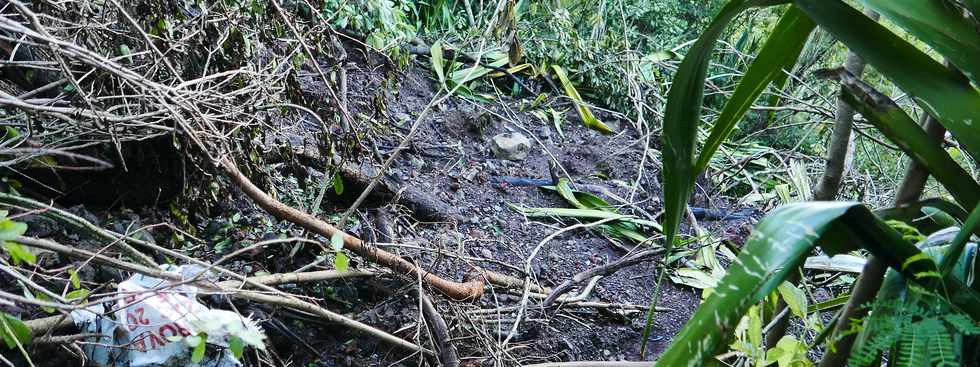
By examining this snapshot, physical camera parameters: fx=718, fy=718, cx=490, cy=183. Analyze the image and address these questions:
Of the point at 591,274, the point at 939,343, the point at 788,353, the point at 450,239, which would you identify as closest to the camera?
the point at 939,343

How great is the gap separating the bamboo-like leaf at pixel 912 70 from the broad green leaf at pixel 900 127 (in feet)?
0.07

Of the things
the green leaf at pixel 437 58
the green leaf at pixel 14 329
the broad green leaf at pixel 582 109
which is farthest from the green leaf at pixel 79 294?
the broad green leaf at pixel 582 109

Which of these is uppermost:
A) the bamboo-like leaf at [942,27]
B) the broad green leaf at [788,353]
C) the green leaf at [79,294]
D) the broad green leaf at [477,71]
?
the bamboo-like leaf at [942,27]

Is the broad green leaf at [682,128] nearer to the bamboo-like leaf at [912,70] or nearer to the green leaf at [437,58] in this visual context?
the bamboo-like leaf at [912,70]

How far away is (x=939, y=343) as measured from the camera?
537 millimetres

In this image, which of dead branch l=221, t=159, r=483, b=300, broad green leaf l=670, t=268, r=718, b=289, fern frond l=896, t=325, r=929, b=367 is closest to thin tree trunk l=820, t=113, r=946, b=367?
fern frond l=896, t=325, r=929, b=367

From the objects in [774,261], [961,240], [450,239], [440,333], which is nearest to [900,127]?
[961,240]

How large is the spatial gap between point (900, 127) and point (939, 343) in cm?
24

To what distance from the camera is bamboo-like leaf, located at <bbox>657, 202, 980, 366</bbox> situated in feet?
1.76

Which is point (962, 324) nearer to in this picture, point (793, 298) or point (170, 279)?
point (793, 298)

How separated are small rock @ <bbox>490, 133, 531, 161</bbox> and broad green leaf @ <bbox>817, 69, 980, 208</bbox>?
2214 millimetres

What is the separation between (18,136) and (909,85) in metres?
1.44

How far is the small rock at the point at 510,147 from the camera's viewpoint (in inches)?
114

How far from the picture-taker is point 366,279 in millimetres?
1645
